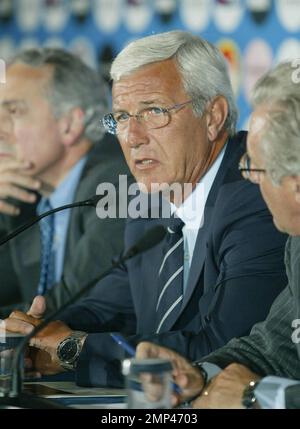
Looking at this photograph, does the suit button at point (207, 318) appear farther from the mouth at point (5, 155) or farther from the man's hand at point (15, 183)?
the mouth at point (5, 155)

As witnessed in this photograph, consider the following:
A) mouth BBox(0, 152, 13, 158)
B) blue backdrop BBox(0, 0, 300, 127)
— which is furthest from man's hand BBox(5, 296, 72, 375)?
blue backdrop BBox(0, 0, 300, 127)

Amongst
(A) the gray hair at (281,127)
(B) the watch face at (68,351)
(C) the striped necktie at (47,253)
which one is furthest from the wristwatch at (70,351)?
(C) the striped necktie at (47,253)

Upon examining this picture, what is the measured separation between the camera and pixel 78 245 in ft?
10.7

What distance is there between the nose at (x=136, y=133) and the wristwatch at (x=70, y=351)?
52cm

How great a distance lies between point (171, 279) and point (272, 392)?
753 mm

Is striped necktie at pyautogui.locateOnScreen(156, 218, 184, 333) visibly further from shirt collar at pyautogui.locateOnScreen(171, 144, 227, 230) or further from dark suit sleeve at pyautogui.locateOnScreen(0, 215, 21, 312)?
dark suit sleeve at pyautogui.locateOnScreen(0, 215, 21, 312)

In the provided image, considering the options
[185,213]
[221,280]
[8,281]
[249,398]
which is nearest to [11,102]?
[8,281]

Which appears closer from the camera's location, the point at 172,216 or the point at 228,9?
the point at 172,216

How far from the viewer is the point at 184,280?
249cm

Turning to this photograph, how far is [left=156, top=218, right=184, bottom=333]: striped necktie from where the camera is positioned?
248 cm

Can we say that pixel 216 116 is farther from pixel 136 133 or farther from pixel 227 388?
pixel 227 388
